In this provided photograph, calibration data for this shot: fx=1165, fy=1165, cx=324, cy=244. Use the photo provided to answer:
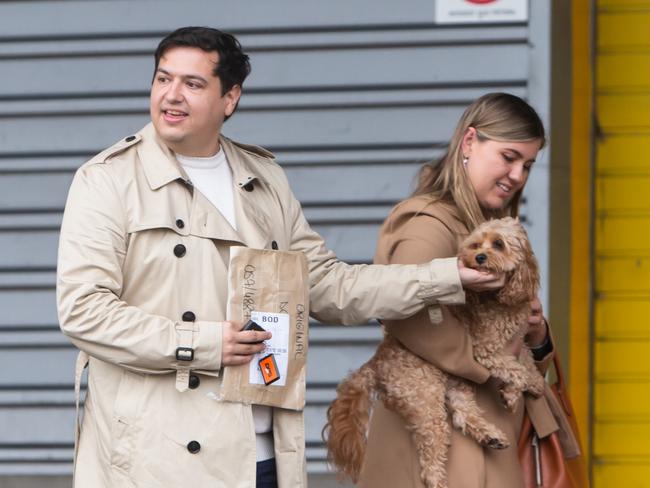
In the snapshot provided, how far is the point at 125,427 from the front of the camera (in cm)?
313

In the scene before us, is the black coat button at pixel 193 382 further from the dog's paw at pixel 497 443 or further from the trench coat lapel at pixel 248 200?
the dog's paw at pixel 497 443

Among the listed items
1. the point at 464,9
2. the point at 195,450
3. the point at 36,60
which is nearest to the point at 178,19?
the point at 36,60

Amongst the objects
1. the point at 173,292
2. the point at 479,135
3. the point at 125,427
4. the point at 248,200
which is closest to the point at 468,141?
the point at 479,135

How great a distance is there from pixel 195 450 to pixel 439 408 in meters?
0.80

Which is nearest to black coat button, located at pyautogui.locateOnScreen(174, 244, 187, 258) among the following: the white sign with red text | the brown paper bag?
the brown paper bag

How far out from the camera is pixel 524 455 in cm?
370

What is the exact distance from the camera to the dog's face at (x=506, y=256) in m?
3.44

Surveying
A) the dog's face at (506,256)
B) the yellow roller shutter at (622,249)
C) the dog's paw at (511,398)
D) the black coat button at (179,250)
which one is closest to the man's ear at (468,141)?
the dog's face at (506,256)

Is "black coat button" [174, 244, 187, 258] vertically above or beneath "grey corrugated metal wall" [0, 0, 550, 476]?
beneath

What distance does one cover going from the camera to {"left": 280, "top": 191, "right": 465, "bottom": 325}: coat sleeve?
11.2ft

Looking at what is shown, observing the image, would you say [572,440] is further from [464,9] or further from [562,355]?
[464,9]

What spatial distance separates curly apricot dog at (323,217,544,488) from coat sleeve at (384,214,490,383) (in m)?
0.08

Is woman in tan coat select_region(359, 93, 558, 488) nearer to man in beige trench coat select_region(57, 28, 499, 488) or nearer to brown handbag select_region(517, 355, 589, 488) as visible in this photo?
brown handbag select_region(517, 355, 589, 488)

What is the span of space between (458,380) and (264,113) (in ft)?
9.50
